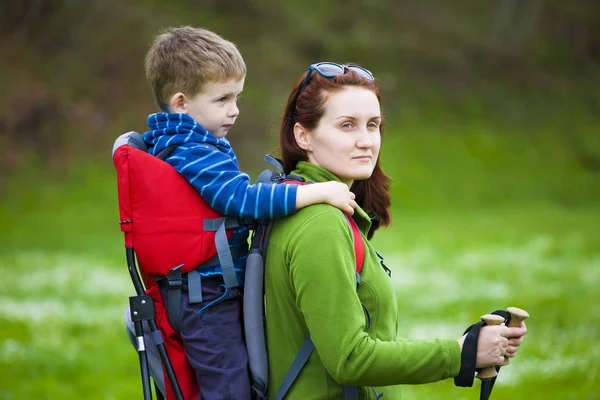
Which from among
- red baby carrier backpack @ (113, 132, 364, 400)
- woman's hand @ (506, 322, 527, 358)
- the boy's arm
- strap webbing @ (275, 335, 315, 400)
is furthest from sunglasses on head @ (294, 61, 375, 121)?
woman's hand @ (506, 322, 527, 358)

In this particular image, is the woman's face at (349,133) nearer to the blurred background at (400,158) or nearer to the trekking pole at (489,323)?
the trekking pole at (489,323)

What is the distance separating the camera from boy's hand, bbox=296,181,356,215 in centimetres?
343

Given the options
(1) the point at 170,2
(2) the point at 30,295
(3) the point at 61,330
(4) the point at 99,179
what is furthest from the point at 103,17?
(3) the point at 61,330

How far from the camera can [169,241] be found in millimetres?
3510

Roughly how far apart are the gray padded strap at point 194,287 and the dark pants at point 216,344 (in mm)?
33

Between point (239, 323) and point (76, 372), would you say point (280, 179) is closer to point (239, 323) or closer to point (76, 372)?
point (239, 323)

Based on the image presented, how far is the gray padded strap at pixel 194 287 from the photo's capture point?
346 cm

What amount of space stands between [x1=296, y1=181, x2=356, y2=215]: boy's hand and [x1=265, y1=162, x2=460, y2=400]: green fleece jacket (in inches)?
1.4

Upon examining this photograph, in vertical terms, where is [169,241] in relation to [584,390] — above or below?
above

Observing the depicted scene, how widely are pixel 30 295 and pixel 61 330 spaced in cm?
318

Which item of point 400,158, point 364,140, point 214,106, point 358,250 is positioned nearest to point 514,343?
point 358,250

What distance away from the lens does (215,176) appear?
3.58m

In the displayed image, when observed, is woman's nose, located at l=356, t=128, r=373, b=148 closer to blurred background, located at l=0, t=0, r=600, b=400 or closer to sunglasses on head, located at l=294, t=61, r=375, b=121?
sunglasses on head, located at l=294, t=61, r=375, b=121

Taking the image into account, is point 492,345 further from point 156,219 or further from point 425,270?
point 425,270
